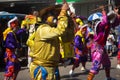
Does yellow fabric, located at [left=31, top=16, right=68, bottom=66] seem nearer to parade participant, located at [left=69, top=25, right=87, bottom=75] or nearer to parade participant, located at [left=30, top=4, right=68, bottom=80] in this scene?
parade participant, located at [left=30, top=4, right=68, bottom=80]

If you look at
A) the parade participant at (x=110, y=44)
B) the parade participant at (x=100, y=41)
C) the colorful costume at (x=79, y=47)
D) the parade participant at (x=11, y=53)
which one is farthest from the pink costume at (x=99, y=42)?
the parade participant at (x=110, y=44)

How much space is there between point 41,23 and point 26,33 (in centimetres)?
756

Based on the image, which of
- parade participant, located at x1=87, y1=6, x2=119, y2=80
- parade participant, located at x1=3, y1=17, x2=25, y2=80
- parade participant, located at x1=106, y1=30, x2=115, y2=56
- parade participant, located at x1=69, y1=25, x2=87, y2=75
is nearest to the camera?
parade participant, located at x1=87, y1=6, x2=119, y2=80

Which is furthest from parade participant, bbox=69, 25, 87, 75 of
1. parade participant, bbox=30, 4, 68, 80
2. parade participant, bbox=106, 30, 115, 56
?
parade participant, bbox=30, 4, 68, 80

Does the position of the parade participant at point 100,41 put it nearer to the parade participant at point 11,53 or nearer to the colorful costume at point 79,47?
the parade participant at point 11,53

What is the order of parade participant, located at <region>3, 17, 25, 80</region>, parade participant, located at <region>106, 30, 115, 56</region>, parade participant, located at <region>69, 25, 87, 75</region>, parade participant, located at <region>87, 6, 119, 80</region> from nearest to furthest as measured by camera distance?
parade participant, located at <region>87, 6, 119, 80</region> → parade participant, located at <region>3, 17, 25, 80</region> → parade participant, located at <region>69, 25, 87, 75</region> → parade participant, located at <region>106, 30, 115, 56</region>

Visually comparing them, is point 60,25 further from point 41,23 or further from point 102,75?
point 102,75

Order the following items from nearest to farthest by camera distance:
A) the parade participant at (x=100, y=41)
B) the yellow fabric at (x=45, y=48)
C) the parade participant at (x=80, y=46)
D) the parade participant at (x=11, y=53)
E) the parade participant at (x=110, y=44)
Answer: the yellow fabric at (x=45, y=48), the parade participant at (x=100, y=41), the parade participant at (x=11, y=53), the parade participant at (x=80, y=46), the parade participant at (x=110, y=44)

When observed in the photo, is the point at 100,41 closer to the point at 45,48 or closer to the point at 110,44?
the point at 45,48

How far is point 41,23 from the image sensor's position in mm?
5703

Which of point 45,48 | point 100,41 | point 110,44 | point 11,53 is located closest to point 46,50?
point 45,48

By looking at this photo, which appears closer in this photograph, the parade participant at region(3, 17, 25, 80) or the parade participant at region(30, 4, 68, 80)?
the parade participant at region(30, 4, 68, 80)

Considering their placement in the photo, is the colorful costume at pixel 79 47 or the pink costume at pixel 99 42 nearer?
the pink costume at pixel 99 42

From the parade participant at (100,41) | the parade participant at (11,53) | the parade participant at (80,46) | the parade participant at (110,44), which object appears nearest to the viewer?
the parade participant at (100,41)
